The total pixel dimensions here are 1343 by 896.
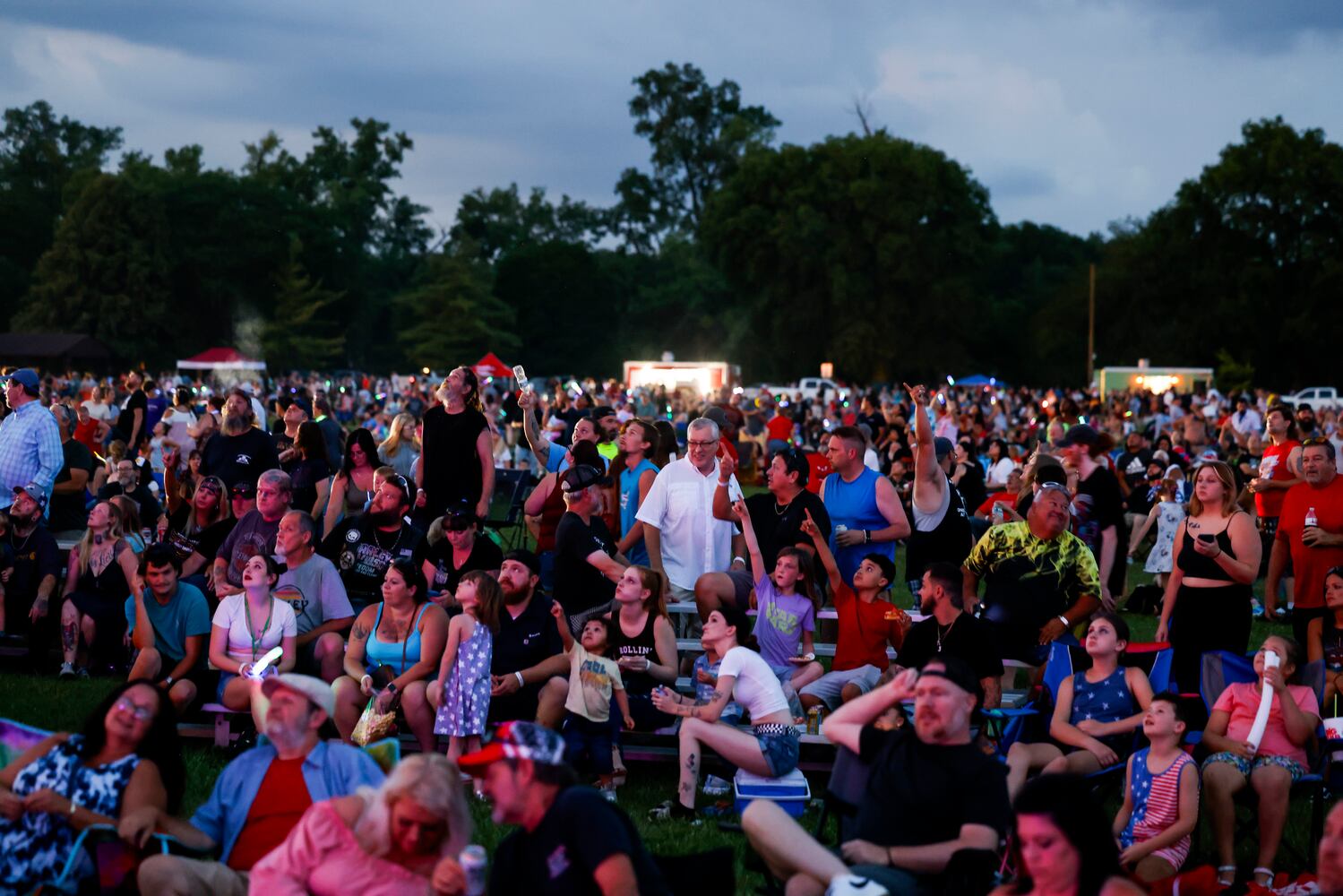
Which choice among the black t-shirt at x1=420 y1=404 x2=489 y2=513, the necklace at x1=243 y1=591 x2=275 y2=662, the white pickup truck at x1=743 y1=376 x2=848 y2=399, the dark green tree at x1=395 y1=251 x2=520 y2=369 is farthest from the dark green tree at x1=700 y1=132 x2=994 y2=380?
the necklace at x1=243 y1=591 x2=275 y2=662

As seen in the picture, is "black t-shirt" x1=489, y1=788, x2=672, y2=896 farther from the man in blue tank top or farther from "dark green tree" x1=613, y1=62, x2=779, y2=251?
"dark green tree" x1=613, y1=62, x2=779, y2=251

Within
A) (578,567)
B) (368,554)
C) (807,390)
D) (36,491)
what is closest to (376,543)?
(368,554)

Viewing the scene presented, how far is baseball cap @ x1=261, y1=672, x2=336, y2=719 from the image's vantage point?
4469 mm

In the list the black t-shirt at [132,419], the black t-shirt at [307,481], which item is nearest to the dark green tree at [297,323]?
the black t-shirt at [132,419]

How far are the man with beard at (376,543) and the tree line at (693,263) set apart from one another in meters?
46.8

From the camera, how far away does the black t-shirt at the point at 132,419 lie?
15.6 meters

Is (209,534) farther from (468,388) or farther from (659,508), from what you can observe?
(659,508)

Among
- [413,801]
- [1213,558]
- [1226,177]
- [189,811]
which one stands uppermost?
[1226,177]

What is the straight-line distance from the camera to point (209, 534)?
8.12 m

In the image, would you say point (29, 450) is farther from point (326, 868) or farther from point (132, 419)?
point (132, 419)

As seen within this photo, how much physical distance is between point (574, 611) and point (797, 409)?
2238cm

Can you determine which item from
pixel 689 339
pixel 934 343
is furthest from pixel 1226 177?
pixel 689 339

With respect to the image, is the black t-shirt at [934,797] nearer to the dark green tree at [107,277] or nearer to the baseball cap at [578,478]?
the baseball cap at [578,478]

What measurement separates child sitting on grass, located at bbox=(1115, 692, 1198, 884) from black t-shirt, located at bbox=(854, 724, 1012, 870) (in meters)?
1.00
